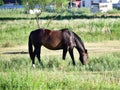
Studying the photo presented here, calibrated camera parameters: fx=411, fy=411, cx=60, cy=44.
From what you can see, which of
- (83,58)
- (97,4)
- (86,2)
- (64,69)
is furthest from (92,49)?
(86,2)

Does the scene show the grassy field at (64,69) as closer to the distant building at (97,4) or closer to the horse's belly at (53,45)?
the horse's belly at (53,45)

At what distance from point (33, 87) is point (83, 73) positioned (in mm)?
3716

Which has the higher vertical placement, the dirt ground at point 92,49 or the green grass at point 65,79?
the green grass at point 65,79

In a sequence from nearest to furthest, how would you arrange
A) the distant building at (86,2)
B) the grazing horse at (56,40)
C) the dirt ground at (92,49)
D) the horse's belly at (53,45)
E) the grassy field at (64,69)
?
the grassy field at (64,69)
the grazing horse at (56,40)
the horse's belly at (53,45)
the dirt ground at (92,49)
the distant building at (86,2)

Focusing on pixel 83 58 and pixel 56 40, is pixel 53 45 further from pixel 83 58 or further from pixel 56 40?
pixel 83 58

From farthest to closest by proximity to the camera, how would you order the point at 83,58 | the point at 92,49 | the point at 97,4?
the point at 97,4 → the point at 92,49 → the point at 83,58

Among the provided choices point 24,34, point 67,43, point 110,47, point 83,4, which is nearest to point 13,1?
point 83,4

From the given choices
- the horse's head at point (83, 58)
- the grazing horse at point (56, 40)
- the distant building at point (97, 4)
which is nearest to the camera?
the horse's head at point (83, 58)

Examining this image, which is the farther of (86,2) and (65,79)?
(86,2)

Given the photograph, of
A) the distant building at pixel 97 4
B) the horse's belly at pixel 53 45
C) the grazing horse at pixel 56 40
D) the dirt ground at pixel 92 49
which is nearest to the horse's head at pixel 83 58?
the grazing horse at pixel 56 40

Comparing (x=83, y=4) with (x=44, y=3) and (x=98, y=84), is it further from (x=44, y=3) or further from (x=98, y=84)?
(x=98, y=84)

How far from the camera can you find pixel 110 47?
22.4m

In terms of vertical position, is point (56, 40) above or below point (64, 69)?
above

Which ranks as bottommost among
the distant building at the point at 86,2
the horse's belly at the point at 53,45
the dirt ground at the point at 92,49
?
the distant building at the point at 86,2
